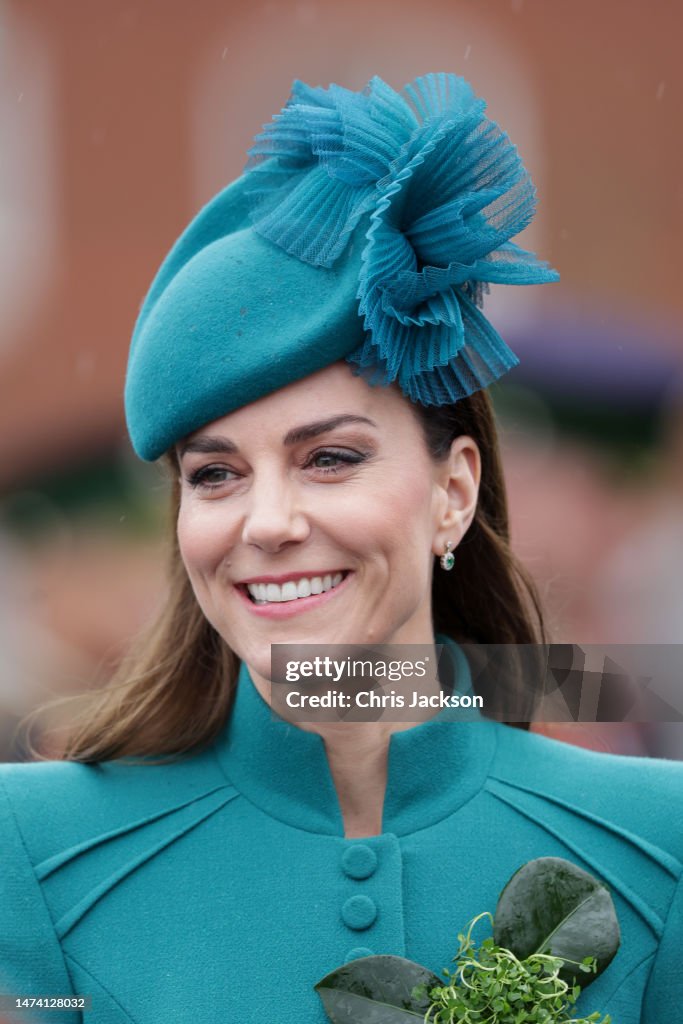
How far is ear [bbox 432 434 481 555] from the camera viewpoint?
8.27ft

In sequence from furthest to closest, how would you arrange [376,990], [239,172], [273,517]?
[239,172] → [273,517] → [376,990]

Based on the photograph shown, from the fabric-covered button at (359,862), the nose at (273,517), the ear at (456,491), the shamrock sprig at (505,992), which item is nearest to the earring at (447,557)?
the ear at (456,491)

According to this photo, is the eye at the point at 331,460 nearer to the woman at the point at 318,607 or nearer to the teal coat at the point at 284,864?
the woman at the point at 318,607

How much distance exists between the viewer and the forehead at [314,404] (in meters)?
2.32

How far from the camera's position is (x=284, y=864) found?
7.92ft

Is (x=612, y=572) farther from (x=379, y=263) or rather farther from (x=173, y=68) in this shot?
(x=379, y=263)

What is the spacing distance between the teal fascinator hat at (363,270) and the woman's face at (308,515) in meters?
0.04

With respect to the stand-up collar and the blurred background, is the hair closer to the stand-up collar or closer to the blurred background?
the stand-up collar

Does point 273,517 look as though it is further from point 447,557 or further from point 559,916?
point 559,916

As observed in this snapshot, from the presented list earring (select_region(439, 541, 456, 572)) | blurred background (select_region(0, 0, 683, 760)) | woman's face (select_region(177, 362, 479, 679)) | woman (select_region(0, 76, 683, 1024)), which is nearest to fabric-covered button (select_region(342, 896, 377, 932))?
woman (select_region(0, 76, 683, 1024))

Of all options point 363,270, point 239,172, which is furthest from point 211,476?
point 239,172

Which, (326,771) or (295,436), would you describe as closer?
(295,436)

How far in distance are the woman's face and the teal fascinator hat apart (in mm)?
44

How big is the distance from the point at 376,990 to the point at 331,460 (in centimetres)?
81
